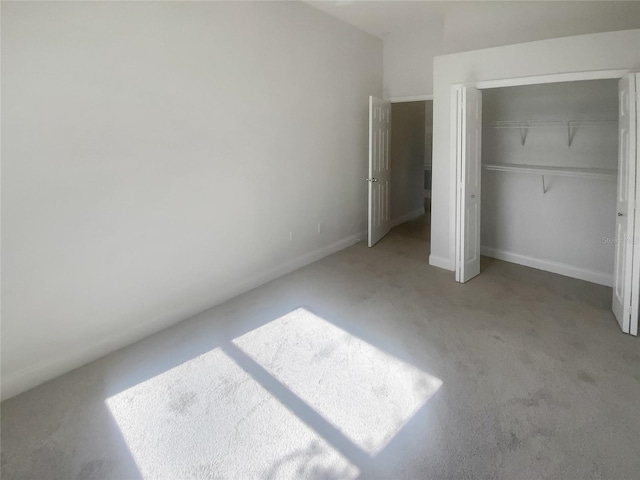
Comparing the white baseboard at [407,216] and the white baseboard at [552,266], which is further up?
the white baseboard at [407,216]

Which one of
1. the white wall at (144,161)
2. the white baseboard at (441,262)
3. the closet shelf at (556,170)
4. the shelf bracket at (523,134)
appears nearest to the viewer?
the white wall at (144,161)

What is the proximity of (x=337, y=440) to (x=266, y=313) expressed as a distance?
1.73m

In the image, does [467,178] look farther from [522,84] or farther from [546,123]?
[546,123]

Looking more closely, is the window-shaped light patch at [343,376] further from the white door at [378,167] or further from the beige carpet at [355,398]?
the white door at [378,167]

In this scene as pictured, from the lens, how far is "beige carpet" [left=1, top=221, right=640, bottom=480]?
2.07 m

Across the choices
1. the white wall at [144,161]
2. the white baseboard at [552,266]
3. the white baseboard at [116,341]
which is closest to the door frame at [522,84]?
the white baseboard at [552,266]

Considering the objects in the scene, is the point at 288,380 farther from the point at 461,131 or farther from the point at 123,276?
the point at 461,131

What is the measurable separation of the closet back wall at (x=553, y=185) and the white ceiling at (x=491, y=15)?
587mm

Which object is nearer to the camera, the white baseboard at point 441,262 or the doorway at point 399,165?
the white baseboard at point 441,262

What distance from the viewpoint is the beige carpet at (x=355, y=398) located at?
6.79ft

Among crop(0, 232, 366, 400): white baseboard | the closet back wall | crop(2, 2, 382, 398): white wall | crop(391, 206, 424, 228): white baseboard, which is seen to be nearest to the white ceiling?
crop(2, 2, 382, 398): white wall

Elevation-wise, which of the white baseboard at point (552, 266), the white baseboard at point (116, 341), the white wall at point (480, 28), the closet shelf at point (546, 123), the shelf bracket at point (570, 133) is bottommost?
the white baseboard at point (116, 341)

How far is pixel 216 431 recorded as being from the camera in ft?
7.61

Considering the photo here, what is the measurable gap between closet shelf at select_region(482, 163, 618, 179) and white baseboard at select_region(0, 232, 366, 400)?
2.65m
